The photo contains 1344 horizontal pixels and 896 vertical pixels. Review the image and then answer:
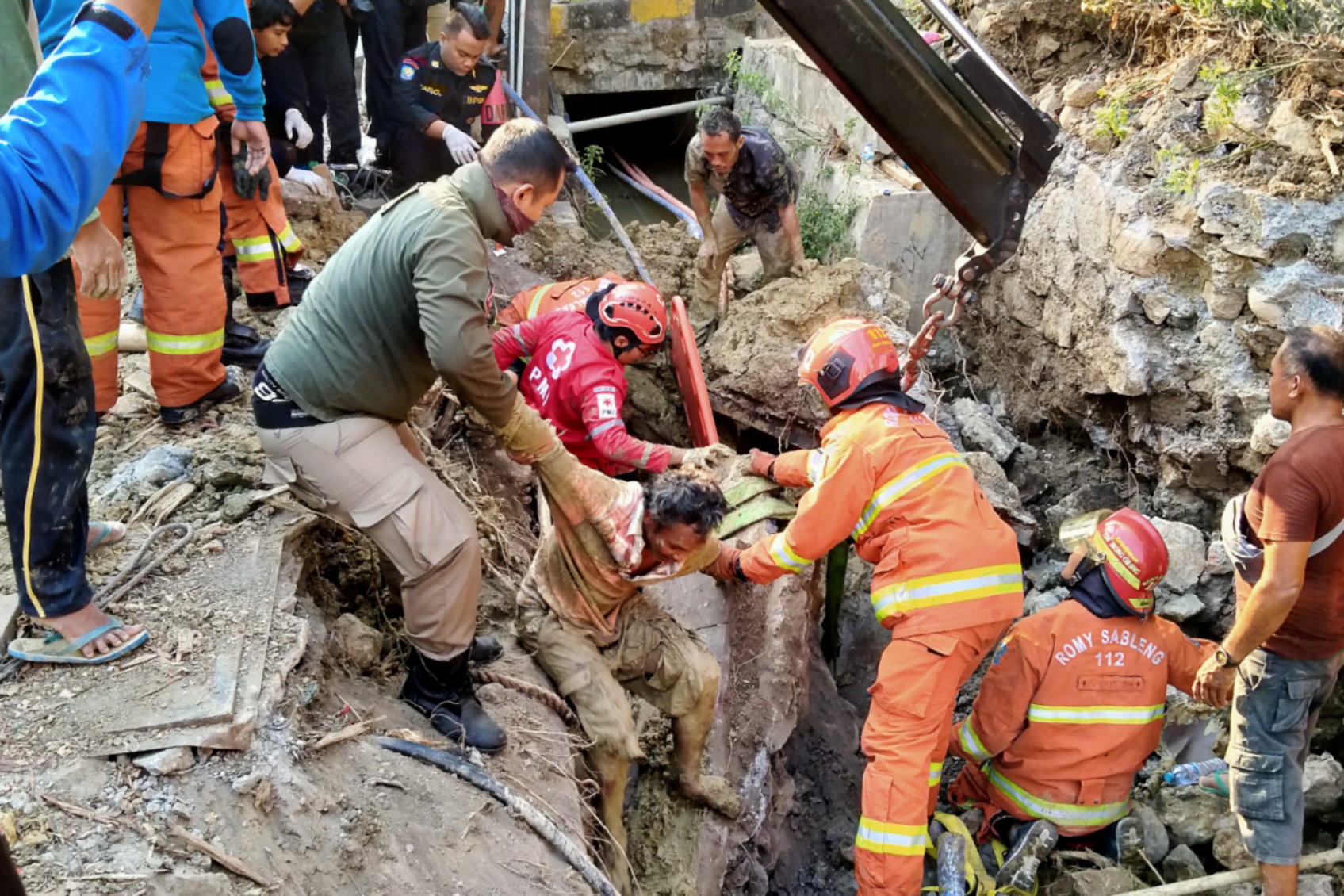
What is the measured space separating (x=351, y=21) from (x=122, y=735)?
5.10 m

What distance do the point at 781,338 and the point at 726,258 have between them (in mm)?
1119

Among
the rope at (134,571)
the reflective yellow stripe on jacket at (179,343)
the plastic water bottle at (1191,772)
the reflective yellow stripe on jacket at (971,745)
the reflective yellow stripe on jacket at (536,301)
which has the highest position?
the reflective yellow stripe on jacket at (179,343)

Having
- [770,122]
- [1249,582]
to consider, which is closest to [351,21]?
[770,122]

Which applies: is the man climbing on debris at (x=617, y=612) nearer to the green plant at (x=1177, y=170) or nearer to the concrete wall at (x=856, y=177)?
the green plant at (x=1177, y=170)

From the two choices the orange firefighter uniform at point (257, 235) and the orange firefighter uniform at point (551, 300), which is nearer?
the orange firefighter uniform at point (257, 235)

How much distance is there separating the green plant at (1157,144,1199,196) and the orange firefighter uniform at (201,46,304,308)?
4.49 m

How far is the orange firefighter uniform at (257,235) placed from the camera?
3.85 metres

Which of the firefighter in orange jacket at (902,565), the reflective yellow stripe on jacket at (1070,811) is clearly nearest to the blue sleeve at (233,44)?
the firefighter in orange jacket at (902,565)

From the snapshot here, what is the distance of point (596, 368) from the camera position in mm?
3875

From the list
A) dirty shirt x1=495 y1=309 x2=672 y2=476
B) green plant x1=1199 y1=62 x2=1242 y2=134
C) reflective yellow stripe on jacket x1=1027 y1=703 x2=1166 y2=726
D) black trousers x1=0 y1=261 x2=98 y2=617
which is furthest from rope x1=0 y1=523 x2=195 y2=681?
green plant x1=1199 y1=62 x2=1242 y2=134

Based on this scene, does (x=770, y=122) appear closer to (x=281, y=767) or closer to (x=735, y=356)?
(x=735, y=356)

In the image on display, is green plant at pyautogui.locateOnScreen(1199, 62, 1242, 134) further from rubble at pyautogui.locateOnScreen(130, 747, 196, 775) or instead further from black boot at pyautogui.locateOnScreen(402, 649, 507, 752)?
rubble at pyautogui.locateOnScreen(130, 747, 196, 775)

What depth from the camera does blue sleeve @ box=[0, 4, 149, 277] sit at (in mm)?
1583

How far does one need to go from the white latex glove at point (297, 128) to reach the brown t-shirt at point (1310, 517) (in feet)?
14.9
